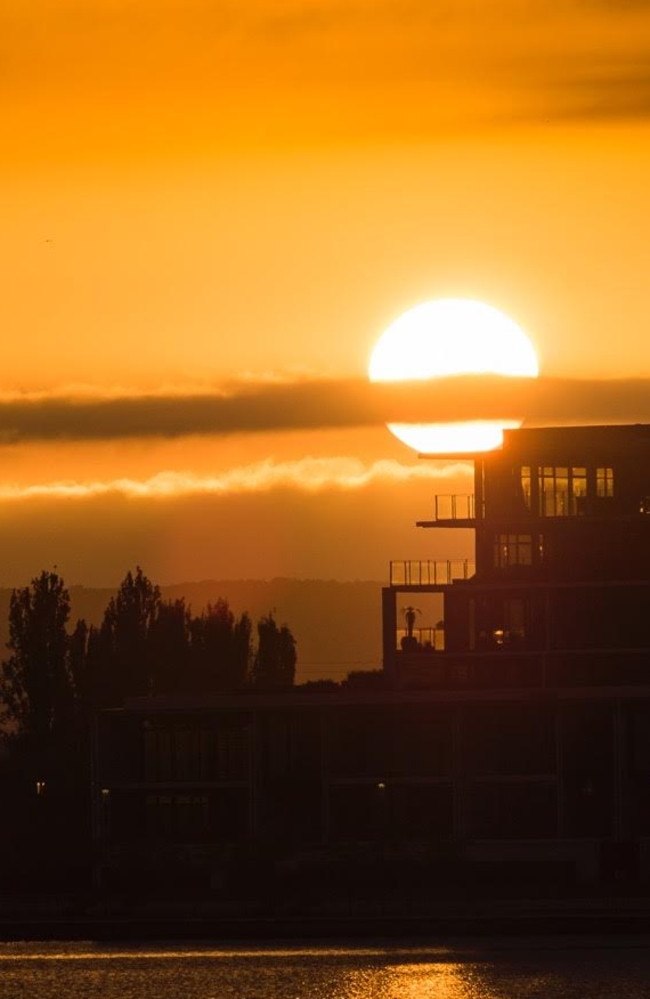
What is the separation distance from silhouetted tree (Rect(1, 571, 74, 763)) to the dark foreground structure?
32.9 meters

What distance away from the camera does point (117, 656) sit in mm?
154500

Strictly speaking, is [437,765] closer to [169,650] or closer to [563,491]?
[563,491]

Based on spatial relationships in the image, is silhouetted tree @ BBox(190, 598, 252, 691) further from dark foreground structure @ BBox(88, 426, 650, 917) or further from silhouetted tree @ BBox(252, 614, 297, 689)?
dark foreground structure @ BBox(88, 426, 650, 917)

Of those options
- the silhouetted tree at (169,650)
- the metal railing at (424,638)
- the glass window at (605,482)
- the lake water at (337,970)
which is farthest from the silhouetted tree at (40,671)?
the lake water at (337,970)

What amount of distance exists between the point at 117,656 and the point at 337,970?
310 feet

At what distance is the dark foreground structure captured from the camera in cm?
9575

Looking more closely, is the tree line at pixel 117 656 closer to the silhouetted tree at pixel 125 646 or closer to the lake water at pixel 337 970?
the silhouetted tree at pixel 125 646

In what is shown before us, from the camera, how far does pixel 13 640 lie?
5694 inches

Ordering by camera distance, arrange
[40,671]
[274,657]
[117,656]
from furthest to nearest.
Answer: [274,657] < [117,656] < [40,671]

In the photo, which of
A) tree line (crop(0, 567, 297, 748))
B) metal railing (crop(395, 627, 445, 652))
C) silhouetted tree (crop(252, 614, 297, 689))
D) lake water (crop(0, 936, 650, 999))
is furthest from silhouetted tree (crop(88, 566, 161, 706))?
lake water (crop(0, 936, 650, 999))

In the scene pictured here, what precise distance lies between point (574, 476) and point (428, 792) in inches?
982

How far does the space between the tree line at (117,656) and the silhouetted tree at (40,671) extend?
0.22ft

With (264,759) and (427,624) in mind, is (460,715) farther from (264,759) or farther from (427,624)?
(427,624)

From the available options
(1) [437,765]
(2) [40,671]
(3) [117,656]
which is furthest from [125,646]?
(1) [437,765]
